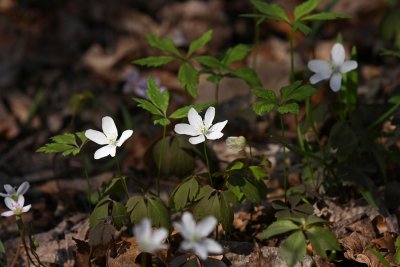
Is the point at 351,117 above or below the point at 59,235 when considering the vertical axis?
above

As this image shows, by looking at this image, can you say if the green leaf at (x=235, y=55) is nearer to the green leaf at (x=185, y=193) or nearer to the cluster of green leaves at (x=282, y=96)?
the cluster of green leaves at (x=282, y=96)

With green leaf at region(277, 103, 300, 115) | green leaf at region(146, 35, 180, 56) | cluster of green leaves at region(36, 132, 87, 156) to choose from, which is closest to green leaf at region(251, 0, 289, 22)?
green leaf at region(146, 35, 180, 56)

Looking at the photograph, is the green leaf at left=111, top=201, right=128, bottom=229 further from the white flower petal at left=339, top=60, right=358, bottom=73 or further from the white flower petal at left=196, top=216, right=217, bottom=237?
the white flower petal at left=339, top=60, right=358, bottom=73

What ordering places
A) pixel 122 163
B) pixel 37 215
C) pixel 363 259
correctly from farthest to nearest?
1. pixel 122 163
2. pixel 37 215
3. pixel 363 259

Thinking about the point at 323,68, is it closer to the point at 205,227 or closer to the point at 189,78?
the point at 189,78

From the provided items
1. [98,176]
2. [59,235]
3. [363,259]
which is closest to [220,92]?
[98,176]

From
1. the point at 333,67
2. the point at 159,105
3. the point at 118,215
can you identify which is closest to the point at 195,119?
the point at 159,105

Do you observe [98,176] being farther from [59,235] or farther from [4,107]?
[4,107]
